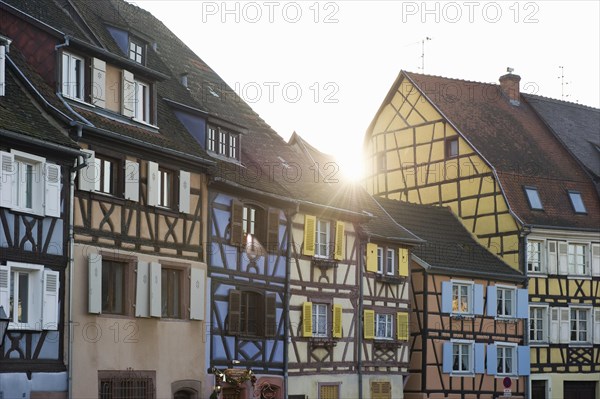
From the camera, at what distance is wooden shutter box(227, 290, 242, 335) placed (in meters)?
33.1

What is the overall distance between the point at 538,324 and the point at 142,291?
24.9 metres

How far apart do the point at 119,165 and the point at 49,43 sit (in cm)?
317

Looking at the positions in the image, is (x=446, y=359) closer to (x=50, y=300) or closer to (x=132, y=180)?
(x=132, y=180)

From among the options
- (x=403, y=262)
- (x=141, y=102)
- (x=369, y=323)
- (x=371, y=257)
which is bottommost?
(x=369, y=323)

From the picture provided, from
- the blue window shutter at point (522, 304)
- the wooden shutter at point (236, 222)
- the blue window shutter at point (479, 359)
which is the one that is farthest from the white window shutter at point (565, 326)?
the wooden shutter at point (236, 222)

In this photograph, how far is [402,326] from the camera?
42.7 meters

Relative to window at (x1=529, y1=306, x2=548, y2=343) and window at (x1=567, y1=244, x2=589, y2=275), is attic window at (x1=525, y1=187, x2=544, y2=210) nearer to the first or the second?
window at (x1=567, y1=244, x2=589, y2=275)

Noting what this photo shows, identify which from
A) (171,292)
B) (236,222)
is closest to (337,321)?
(236,222)

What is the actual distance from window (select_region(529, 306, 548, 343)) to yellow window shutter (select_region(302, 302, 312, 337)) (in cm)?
1531

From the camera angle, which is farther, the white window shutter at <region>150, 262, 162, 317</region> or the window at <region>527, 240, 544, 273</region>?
the window at <region>527, 240, 544, 273</region>

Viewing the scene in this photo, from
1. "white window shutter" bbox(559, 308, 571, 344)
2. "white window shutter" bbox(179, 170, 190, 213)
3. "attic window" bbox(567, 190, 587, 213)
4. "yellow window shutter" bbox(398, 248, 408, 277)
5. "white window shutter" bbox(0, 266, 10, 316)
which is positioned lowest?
"white window shutter" bbox(559, 308, 571, 344)

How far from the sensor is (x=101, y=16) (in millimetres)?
32375

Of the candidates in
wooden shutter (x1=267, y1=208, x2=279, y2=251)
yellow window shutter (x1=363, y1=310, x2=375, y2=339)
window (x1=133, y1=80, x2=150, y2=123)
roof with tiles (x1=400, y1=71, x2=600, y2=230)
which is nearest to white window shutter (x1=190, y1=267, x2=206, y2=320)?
wooden shutter (x1=267, y1=208, x2=279, y2=251)

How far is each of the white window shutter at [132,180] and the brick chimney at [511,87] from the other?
1228 inches
